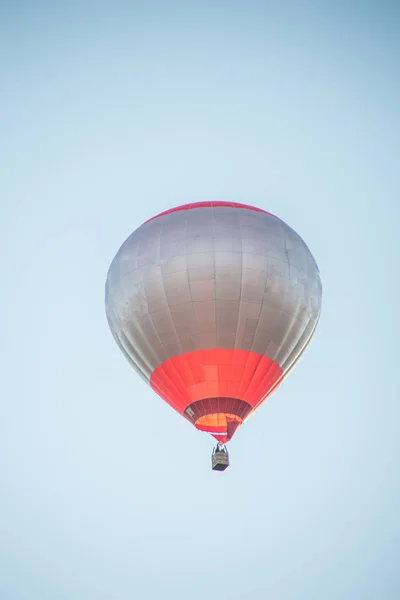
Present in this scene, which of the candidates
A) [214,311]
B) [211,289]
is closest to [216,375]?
[214,311]

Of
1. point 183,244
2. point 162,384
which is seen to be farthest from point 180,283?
point 162,384

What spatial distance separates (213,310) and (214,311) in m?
0.04

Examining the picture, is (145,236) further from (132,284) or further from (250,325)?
(250,325)

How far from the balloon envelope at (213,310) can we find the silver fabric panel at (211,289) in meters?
0.02

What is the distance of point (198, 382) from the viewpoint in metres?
23.8

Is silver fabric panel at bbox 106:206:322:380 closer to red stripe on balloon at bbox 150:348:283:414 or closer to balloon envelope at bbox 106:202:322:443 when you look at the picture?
balloon envelope at bbox 106:202:322:443

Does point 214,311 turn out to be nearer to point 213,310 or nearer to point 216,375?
point 213,310

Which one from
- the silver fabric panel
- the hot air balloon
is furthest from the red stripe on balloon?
the silver fabric panel

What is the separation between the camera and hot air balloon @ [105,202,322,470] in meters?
23.7

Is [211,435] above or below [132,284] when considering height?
below

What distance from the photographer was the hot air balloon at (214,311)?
23.7 m

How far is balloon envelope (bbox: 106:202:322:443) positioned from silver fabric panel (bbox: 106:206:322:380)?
0.02 m

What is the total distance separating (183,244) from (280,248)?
7.65ft

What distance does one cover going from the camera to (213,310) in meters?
23.6
